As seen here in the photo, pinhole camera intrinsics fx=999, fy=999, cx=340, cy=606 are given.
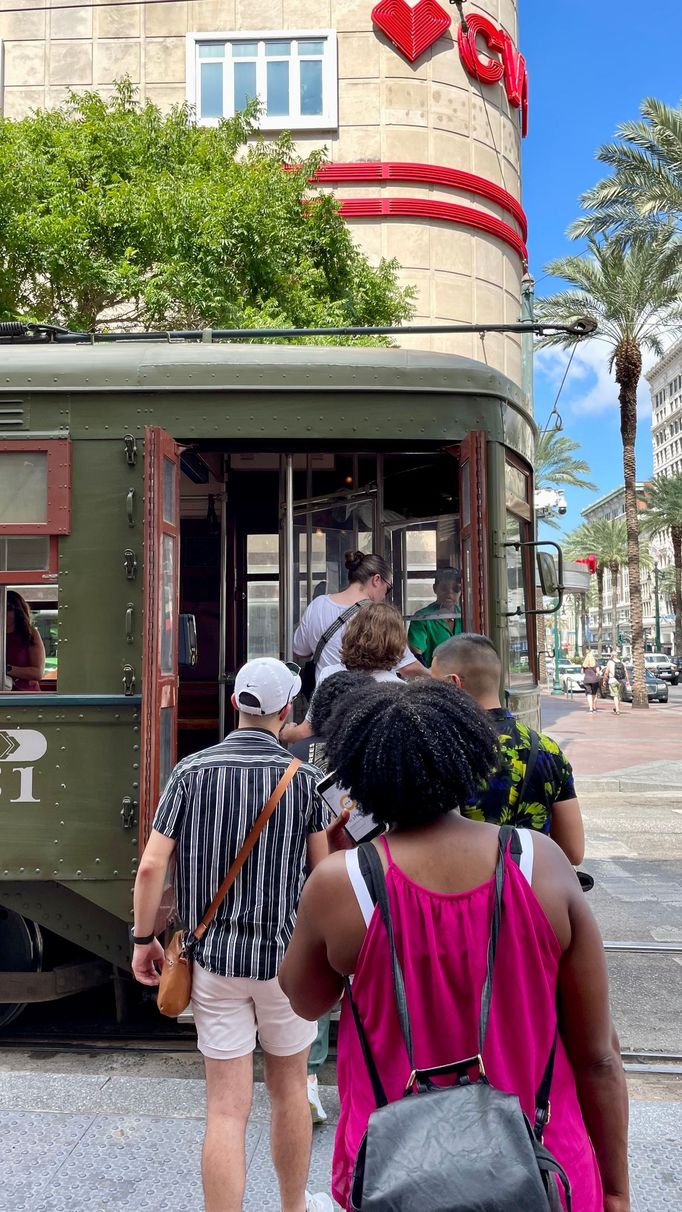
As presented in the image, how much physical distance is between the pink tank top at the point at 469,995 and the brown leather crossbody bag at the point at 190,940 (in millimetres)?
1238

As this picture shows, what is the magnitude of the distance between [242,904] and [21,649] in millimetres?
2264

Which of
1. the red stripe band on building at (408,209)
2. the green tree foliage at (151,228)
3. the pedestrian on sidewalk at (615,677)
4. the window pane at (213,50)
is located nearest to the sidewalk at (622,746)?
the pedestrian on sidewalk at (615,677)

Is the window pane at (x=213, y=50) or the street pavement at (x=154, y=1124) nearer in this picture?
Answer: the street pavement at (x=154, y=1124)

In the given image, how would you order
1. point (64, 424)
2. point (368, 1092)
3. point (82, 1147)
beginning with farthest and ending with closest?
1. point (64, 424)
2. point (82, 1147)
3. point (368, 1092)

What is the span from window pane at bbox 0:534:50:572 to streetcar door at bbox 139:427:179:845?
57 centimetres

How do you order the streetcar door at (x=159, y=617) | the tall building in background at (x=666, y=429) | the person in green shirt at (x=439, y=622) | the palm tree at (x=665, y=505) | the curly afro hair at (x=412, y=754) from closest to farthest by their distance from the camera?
the curly afro hair at (x=412, y=754), the streetcar door at (x=159, y=617), the person in green shirt at (x=439, y=622), the palm tree at (x=665, y=505), the tall building in background at (x=666, y=429)

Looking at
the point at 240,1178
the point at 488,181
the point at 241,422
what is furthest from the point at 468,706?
the point at 488,181

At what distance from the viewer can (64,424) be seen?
15.0 feet

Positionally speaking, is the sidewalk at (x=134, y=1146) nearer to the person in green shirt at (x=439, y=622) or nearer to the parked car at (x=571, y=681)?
the person in green shirt at (x=439, y=622)

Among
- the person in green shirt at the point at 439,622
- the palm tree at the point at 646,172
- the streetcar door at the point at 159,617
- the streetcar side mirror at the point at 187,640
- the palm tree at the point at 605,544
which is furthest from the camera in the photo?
the palm tree at the point at 605,544

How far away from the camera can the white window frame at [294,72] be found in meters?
21.0

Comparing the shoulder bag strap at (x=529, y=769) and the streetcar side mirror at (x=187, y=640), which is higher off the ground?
the streetcar side mirror at (x=187, y=640)

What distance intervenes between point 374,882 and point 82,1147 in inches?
99.8

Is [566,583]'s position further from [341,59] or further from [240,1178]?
[341,59]
